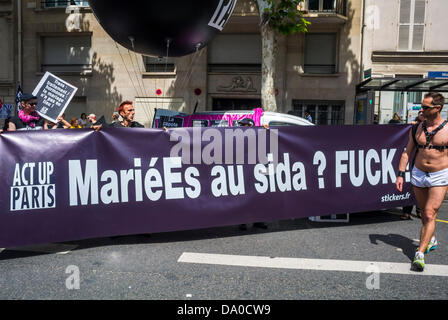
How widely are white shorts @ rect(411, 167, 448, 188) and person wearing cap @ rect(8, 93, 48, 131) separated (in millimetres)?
5533

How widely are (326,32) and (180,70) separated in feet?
21.7

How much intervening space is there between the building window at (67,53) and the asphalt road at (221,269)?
14740 millimetres

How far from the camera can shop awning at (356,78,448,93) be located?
11828 millimetres

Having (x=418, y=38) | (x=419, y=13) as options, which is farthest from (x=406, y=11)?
(x=418, y=38)

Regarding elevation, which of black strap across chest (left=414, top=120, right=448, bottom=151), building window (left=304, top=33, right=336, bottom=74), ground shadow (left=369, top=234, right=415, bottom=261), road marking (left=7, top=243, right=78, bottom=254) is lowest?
road marking (left=7, top=243, right=78, bottom=254)

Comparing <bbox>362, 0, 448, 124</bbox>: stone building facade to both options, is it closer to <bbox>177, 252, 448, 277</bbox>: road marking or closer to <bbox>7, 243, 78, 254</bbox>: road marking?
<bbox>177, 252, 448, 277</bbox>: road marking

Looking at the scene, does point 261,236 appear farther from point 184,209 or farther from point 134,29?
point 134,29

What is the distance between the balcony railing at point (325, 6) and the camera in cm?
1591

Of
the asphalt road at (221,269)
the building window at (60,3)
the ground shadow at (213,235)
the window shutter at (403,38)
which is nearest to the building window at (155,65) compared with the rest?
the building window at (60,3)

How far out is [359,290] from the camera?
3441 mm

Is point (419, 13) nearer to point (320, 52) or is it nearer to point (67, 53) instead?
point (320, 52)

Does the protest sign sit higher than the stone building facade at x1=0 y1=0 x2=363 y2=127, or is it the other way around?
the stone building facade at x1=0 y1=0 x2=363 y2=127

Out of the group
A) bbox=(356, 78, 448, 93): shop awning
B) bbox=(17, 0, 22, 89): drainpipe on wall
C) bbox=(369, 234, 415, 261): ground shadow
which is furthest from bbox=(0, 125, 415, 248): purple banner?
bbox=(17, 0, 22, 89): drainpipe on wall
